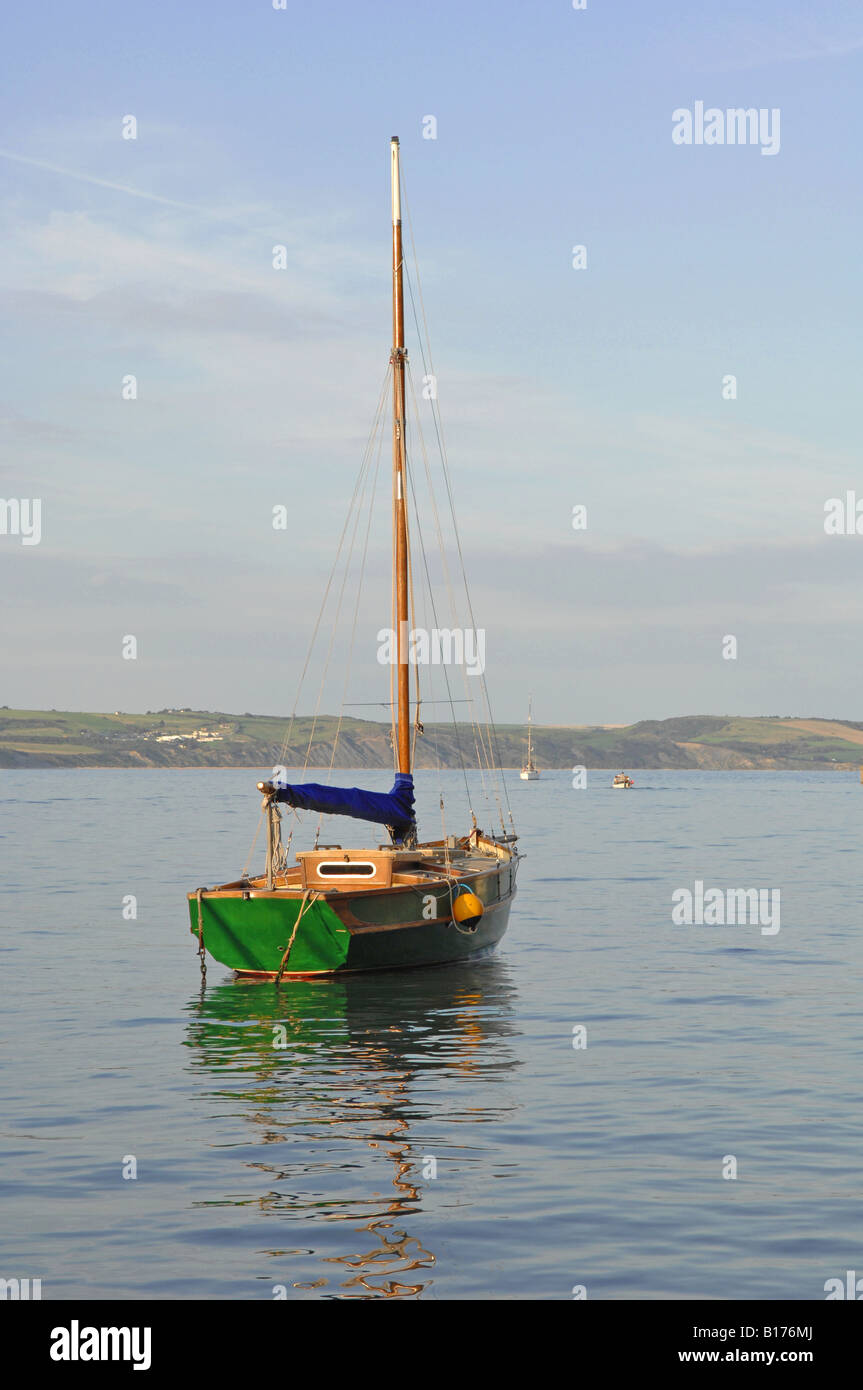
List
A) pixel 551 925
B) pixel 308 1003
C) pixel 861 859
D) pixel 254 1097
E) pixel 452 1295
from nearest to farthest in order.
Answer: pixel 452 1295 < pixel 254 1097 < pixel 308 1003 < pixel 551 925 < pixel 861 859

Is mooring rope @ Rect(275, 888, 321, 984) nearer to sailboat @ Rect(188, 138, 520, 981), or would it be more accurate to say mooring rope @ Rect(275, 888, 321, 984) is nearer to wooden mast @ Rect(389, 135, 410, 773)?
sailboat @ Rect(188, 138, 520, 981)

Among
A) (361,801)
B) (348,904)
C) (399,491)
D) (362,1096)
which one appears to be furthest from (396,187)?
(362,1096)

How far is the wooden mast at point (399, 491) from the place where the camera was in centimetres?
3625

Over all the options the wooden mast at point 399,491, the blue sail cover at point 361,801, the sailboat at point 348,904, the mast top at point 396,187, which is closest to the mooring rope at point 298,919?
the sailboat at point 348,904

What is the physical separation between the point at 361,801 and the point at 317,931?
4.53 metres

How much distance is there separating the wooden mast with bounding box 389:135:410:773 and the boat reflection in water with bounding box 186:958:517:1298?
21.4ft

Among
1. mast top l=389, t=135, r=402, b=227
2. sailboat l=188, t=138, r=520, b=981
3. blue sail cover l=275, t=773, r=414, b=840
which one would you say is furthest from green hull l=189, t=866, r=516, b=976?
mast top l=389, t=135, r=402, b=227

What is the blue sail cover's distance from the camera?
30.6m

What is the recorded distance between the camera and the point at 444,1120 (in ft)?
61.1
